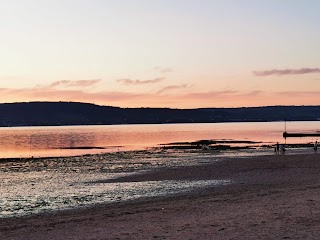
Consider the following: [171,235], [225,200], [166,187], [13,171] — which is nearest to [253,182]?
[166,187]

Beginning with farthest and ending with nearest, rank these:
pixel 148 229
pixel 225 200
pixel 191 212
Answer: pixel 225 200 < pixel 191 212 < pixel 148 229

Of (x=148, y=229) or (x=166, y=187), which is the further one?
(x=166, y=187)

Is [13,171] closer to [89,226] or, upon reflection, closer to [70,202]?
[70,202]

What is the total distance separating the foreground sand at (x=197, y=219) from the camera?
1455cm

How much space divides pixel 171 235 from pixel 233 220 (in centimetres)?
281

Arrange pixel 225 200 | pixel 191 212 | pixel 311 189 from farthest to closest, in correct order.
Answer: pixel 311 189 → pixel 225 200 → pixel 191 212

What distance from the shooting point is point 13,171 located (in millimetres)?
42250

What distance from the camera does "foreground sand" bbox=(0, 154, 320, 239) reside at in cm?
1455

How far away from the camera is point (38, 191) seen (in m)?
28.5

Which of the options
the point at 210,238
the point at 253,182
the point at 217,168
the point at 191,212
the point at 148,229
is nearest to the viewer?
the point at 210,238

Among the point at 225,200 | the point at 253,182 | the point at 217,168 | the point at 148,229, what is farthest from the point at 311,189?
the point at 217,168

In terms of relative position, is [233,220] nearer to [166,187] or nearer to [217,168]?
[166,187]

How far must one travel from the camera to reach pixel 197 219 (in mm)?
17078

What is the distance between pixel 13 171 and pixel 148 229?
2947cm
